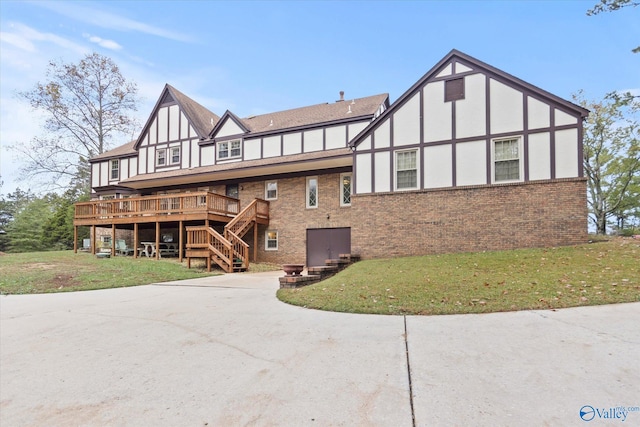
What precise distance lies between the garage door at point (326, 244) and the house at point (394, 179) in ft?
0.17

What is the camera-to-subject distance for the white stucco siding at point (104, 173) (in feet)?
76.9

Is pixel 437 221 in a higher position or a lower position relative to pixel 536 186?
lower

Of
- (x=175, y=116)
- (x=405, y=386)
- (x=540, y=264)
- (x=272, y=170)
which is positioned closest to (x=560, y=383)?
(x=405, y=386)

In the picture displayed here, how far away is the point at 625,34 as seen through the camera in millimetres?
13742

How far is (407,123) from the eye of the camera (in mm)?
13148

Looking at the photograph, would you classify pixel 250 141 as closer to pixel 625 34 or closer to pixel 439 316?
pixel 439 316

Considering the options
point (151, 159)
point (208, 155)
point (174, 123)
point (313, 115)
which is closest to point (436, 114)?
point (313, 115)

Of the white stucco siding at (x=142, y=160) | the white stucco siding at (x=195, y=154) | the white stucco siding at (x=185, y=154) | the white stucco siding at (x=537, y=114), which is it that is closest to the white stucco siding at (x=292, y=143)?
the white stucco siding at (x=195, y=154)

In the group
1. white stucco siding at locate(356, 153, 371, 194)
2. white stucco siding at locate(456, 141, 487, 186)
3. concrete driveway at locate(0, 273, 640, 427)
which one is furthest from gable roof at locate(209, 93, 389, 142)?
concrete driveway at locate(0, 273, 640, 427)

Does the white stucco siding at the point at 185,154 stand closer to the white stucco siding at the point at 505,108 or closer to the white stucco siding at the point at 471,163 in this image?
the white stucco siding at the point at 471,163

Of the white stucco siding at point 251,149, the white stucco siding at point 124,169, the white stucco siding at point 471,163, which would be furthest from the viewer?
the white stucco siding at point 124,169

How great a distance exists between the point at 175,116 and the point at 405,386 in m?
22.1

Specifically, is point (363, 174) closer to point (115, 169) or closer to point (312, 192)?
point (312, 192)

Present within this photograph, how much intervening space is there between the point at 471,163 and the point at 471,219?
2052 mm
